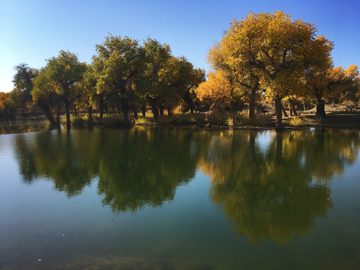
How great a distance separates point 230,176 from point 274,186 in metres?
1.83

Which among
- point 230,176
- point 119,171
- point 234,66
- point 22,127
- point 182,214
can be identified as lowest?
point 182,214

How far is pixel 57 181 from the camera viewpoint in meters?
9.90

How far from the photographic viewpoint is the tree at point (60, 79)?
39.6m

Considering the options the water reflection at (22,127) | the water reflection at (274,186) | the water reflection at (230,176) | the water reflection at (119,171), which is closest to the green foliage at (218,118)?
the water reflection at (230,176)

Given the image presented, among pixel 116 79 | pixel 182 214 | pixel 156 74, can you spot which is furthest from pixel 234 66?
pixel 182 214

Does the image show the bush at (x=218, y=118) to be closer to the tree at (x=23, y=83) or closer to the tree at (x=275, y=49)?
the tree at (x=275, y=49)

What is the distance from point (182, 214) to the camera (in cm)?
670

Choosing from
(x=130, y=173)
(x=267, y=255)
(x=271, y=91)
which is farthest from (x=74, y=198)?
(x=271, y=91)

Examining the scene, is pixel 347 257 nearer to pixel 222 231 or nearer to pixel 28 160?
pixel 222 231

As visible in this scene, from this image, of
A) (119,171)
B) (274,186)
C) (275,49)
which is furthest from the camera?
(275,49)

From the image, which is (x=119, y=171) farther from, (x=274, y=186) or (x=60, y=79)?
(x=60, y=79)

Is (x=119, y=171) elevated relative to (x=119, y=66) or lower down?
lower down

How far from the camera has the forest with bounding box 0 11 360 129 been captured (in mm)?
24719

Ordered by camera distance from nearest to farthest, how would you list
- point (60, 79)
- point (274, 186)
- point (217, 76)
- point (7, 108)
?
point (274, 186) < point (217, 76) < point (60, 79) < point (7, 108)
